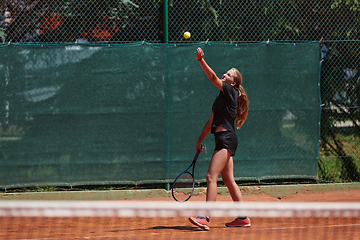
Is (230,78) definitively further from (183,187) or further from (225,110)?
(183,187)

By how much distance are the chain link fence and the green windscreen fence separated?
1.47 feet

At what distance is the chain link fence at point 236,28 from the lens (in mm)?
6031

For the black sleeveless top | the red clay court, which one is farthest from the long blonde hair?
the red clay court

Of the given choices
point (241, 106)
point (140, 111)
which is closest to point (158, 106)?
point (140, 111)

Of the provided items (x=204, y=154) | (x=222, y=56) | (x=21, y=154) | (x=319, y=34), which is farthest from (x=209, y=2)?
(x=21, y=154)

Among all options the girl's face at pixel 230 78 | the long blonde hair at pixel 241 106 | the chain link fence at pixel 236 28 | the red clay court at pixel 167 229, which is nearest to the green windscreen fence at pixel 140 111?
the chain link fence at pixel 236 28

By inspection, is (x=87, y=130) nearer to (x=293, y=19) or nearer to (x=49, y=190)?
(x=49, y=190)

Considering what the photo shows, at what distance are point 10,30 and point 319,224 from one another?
4.98 metres

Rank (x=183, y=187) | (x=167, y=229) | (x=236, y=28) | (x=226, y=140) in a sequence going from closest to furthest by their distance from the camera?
1. (x=226, y=140)
2. (x=167, y=229)
3. (x=183, y=187)
4. (x=236, y=28)

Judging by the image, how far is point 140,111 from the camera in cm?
555

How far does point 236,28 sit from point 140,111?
214 cm

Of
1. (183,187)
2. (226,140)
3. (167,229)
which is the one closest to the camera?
(226,140)

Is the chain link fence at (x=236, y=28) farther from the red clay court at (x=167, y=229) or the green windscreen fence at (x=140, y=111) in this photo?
the red clay court at (x=167, y=229)

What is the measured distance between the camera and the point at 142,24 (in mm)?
6148
